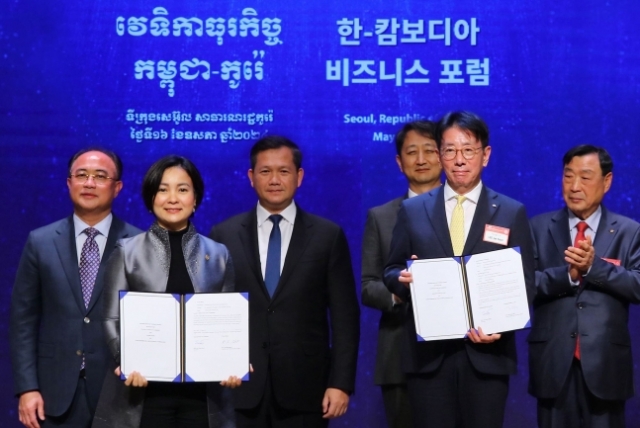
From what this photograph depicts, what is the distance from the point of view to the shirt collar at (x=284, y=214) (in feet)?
12.9

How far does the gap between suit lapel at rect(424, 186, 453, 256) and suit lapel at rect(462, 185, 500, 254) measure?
2.8 inches

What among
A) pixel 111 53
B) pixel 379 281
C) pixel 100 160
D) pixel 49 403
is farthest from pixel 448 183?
pixel 111 53

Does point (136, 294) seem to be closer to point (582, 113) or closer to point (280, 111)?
point (280, 111)

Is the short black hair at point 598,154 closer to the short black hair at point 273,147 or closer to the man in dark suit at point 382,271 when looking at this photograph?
the man in dark suit at point 382,271

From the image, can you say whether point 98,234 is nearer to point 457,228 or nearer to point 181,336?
point 181,336

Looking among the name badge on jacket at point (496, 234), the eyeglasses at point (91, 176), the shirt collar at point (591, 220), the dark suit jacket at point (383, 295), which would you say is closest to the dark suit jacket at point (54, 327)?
the eyeglasses at point (91, 176)

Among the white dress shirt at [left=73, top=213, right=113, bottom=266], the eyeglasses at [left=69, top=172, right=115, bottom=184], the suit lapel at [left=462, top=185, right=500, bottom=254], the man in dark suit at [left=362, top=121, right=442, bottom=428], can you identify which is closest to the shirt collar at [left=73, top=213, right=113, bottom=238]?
the white dress shirt at [left=73, top=213, right=113, bottom=266]

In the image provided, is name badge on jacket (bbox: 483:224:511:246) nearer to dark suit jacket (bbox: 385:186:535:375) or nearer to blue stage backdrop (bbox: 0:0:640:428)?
dark suit jacket (bbox: 385:186:535:375)

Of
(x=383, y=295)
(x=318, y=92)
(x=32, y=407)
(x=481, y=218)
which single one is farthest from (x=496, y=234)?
(x=318, y=92)

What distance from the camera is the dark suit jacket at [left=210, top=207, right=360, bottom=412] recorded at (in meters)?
3.70

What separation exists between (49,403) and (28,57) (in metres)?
2.35

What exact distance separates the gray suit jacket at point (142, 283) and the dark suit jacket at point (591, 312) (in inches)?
60.5

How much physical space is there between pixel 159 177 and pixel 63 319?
84 centimetres

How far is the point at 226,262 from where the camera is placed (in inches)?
130
